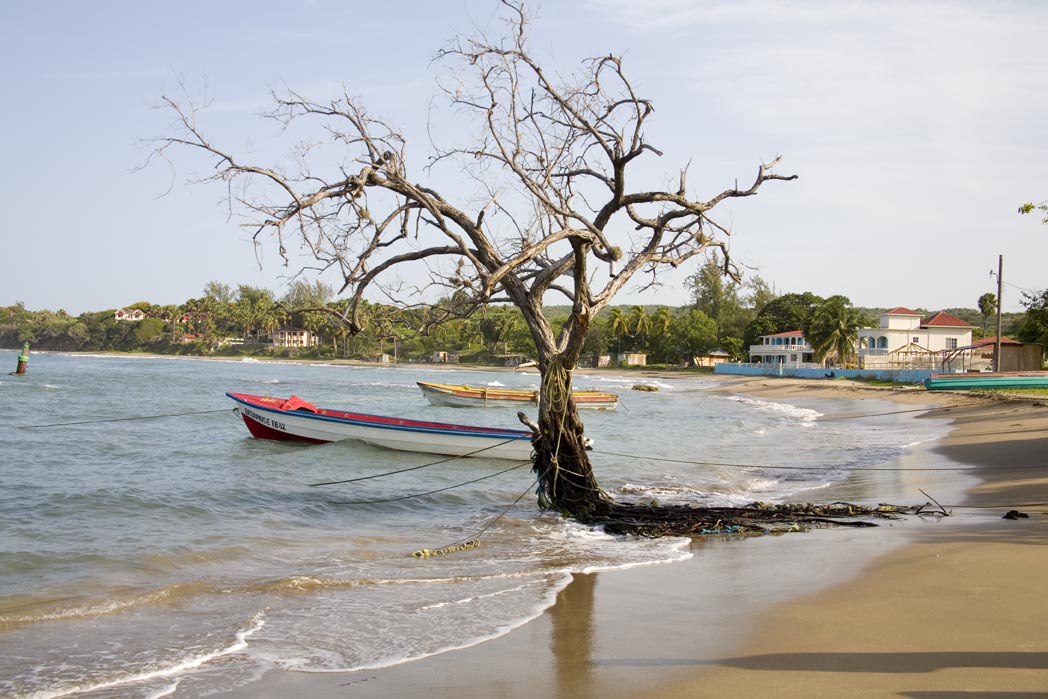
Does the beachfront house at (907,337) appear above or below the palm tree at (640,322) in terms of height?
below

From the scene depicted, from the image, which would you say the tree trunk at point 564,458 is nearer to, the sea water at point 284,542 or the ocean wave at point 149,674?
the sea water at point 284,542

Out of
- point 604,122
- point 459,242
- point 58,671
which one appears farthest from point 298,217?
point 58,671

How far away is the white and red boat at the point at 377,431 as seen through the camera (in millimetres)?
19406

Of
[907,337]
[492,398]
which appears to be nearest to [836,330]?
[907,337]

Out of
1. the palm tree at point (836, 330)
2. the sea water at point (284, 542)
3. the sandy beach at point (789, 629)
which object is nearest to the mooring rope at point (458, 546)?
the sea water at point (284, 542)

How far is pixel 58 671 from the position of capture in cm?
616

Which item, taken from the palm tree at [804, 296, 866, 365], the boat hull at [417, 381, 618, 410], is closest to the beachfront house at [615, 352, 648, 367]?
the palm tree at [804, 296, 866, 365]

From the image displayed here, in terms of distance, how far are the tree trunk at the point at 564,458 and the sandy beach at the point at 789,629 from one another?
1810mm

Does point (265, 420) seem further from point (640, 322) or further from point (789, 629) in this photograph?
point (640, 322)

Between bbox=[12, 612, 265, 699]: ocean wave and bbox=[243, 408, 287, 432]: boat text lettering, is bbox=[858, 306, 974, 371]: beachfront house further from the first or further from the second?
bbox=[12, 612, 265, 699]: ocean wave

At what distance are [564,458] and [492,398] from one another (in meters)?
31.8

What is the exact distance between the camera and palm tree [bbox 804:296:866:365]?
73.8m

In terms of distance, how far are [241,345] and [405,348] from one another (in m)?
32.0

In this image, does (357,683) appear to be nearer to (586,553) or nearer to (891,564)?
(586,553)
